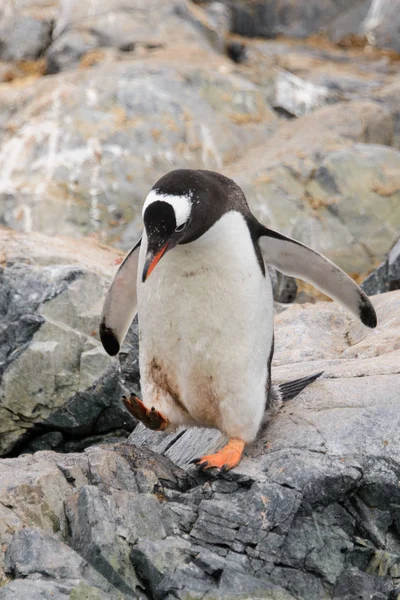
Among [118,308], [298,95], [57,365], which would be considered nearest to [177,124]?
[298,95]

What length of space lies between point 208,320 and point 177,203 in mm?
603

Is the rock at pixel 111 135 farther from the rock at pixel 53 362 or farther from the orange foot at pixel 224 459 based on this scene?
the orange foot at pixel 224 459

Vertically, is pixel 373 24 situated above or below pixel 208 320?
below

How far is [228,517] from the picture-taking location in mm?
3455

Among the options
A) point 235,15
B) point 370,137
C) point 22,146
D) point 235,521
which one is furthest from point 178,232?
point 235,15

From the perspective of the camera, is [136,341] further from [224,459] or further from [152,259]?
[152,259]

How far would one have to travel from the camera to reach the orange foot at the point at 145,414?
383 cm

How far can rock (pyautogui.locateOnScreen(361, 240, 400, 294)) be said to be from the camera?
6977 mm

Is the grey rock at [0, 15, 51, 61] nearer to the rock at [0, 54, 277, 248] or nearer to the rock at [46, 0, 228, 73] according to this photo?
the rock at [46, 0, 228, 73]

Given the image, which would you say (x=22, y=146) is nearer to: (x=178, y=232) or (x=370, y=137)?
(x=370, y=137)

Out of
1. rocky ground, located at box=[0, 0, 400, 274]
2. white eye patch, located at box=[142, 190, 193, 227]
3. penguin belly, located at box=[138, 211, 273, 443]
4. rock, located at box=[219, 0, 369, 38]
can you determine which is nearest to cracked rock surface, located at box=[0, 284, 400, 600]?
penguin belly, located at box=[138, 211, 273, 443]

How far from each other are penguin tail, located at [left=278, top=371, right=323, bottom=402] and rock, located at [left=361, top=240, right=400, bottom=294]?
105 inches

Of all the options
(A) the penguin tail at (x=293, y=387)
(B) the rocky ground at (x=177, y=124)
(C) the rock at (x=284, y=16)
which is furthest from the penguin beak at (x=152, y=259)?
(C) the rock at (x=284, y=16)

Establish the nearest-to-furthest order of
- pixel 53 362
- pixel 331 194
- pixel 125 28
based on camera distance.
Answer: pixel 53 362 → pixel 331 194 → pixel 125 28
